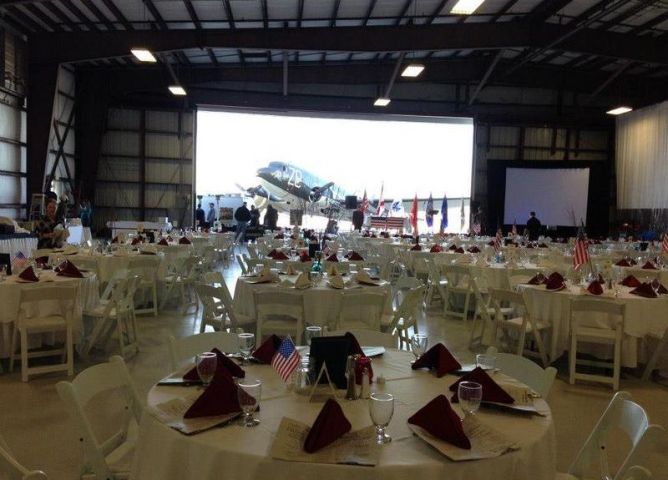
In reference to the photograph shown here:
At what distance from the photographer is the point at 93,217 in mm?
20609

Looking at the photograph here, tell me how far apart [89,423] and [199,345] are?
2.53ft

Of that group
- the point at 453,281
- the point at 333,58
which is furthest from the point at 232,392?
the point at 333,58

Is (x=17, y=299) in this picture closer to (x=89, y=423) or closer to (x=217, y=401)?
(x=89, y=423)

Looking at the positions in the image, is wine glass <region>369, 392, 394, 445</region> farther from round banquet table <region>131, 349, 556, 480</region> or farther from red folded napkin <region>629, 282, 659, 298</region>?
red folded napkin <region>629, 282, 659, 298</region>

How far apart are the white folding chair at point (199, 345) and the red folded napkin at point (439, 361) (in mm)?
1044

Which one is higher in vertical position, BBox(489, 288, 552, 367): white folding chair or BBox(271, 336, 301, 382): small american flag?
BBox(271, 336, 301, 382): small american flag

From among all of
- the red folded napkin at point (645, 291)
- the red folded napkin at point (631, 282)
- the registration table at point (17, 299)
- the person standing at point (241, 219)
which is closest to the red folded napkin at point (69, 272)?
the registration table at point (17, 299)

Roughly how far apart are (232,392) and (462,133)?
22.1m

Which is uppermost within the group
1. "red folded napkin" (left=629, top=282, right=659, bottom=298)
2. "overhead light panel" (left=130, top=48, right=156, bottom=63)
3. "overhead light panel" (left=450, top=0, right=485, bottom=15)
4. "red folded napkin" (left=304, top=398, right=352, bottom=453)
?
A: "overhead light panel" (left=130, top=48, right=156, bottom=63)

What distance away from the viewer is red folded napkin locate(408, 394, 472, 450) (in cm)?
194

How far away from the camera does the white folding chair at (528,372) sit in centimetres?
270

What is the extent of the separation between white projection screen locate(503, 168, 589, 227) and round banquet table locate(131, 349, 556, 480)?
2042cm

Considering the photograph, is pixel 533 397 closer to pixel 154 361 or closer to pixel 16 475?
pixel 16 475

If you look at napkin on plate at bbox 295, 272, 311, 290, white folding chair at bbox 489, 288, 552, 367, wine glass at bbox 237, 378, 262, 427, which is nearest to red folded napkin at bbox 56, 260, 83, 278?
napkin on plate at bbox 295, 272, 311, 290
